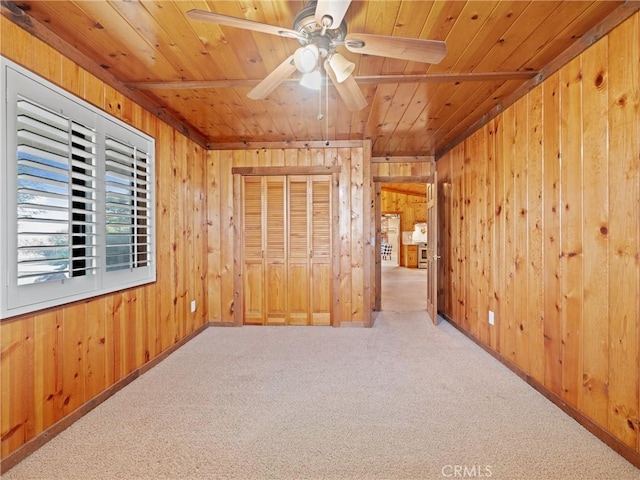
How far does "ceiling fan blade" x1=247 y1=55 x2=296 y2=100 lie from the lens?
1.61m

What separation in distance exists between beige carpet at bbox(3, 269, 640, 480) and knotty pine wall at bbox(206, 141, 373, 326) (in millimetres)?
1040

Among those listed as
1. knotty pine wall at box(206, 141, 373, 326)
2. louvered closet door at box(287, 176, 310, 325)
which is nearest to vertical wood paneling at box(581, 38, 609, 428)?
knotty pine wall at box(206, 141, 373, 326)

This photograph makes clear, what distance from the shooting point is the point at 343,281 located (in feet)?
12.7

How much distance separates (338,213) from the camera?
153 inches

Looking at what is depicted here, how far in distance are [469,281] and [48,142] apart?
12.6 feet

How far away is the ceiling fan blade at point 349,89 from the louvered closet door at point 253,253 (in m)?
2.15

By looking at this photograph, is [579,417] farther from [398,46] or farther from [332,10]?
[332,10]

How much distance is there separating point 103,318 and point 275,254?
2068 millimetres

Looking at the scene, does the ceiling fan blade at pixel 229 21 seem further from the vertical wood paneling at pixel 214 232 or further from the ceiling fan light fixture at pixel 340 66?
the vertical wood paneling at pixel 214 232

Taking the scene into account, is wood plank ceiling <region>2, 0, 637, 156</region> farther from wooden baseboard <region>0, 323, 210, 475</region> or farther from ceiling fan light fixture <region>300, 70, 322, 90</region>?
wooden baseboard <region>0, 323, 210, 475</region>

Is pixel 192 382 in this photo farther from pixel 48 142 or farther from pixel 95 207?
pixel 48 142

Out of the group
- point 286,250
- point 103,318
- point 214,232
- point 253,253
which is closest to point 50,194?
point 103,318

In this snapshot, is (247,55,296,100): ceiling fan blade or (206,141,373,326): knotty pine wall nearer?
(247,55,296,100): ceiling fan blade

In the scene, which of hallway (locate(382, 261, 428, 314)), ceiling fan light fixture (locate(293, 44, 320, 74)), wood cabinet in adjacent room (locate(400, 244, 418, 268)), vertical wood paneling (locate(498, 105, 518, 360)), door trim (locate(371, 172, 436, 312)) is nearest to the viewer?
ceiling fan light fixture (locate(293, 44, 320, 74))
